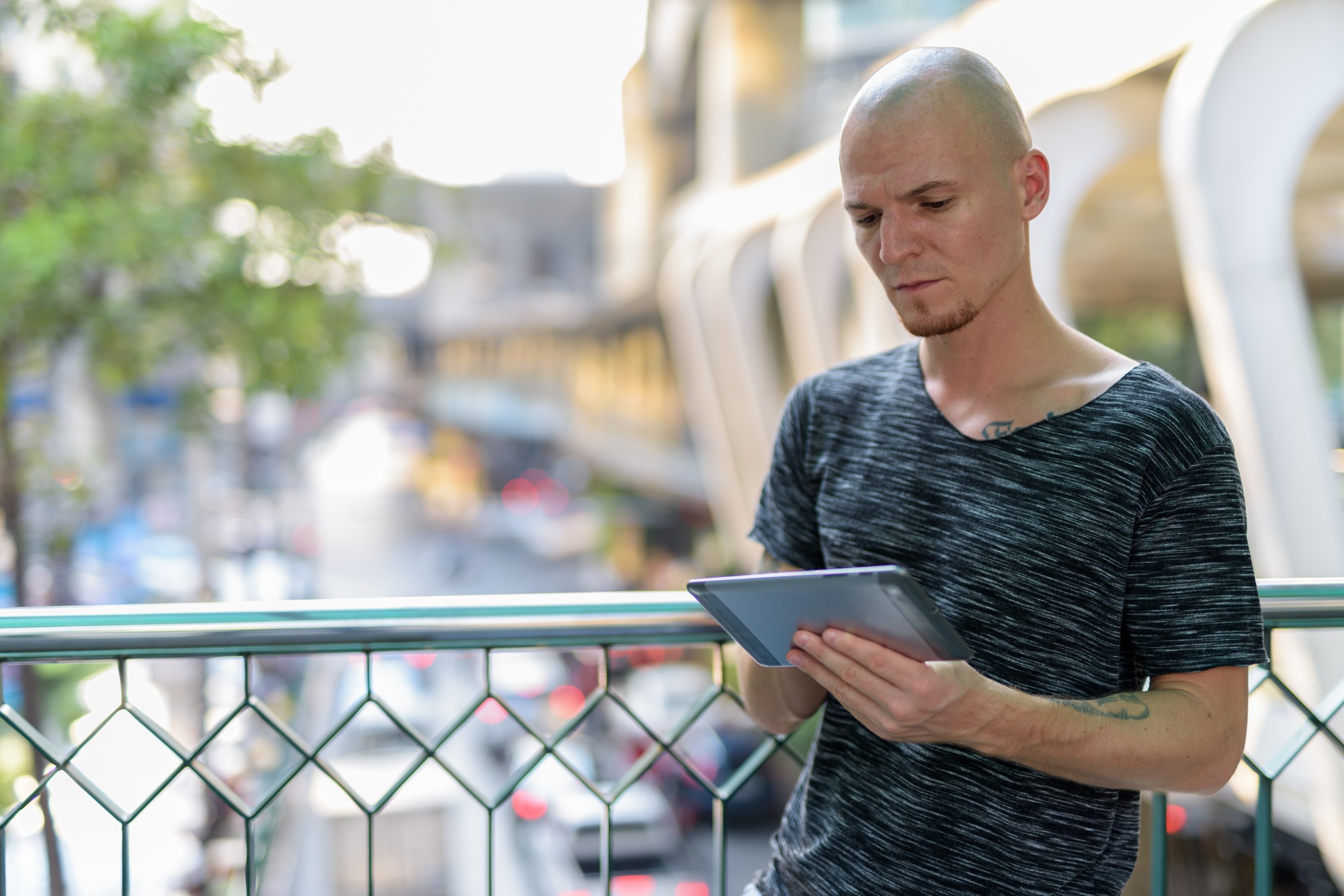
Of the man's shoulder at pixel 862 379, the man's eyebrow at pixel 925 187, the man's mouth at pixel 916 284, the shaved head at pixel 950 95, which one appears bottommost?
the man's shoulder at pixel 862 379

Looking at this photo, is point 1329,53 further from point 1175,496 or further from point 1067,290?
point 1067,290

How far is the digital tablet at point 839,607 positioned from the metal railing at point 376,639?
564 millimetres

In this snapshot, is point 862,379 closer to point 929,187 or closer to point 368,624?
point 929,187

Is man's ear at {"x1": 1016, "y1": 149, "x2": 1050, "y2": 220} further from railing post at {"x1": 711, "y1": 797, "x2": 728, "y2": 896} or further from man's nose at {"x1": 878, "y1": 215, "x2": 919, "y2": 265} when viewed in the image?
railing post at {"x1": 711, "y1": 797, "x2": 728, "y2": 896}

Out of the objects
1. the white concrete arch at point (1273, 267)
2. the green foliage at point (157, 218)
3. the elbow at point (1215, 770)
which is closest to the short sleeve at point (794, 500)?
the elbow at point (1215, 770)

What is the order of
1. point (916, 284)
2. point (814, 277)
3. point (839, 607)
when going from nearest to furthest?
point (839, 607) < point (916, 284) < point (814, 277)

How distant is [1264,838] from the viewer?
1888mm

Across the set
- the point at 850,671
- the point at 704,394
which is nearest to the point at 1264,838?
the point at 850,671

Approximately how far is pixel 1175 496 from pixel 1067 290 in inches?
754

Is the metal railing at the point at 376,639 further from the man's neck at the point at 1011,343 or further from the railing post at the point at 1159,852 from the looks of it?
the man's neck at the point at 1011,343

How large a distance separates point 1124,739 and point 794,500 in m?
0.54

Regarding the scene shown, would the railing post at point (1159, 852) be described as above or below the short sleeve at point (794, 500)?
below

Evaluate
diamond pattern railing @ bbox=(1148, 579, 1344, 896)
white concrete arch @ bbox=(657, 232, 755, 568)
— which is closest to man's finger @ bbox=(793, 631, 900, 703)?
diamond pattern railing @ bbox=(1148, 579, 1344, 896)

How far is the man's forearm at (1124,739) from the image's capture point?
1.19 meters
